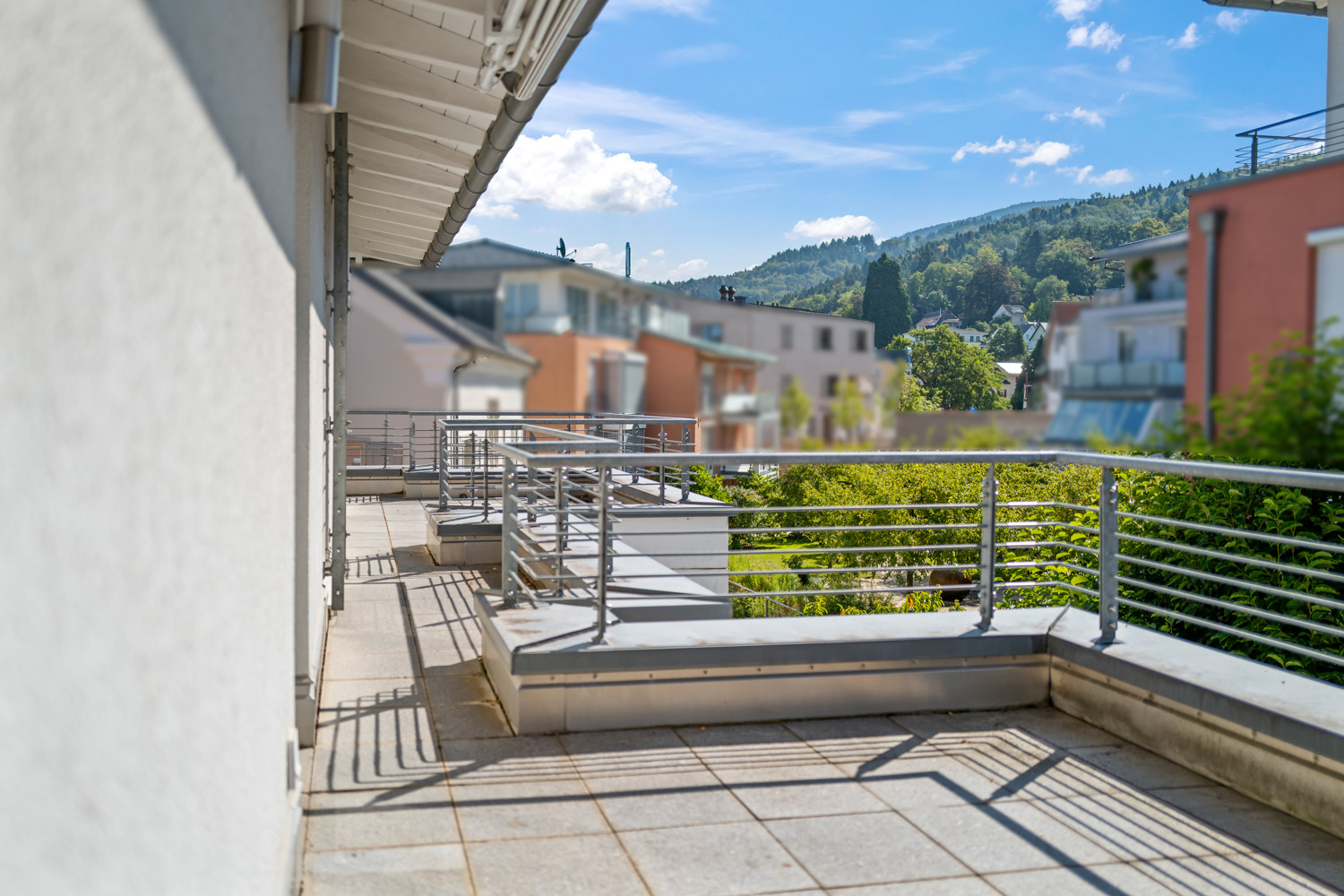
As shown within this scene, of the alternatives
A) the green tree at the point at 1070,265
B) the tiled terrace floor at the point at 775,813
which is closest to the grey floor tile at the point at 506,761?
the tiled terrace floor at the point at 775,813

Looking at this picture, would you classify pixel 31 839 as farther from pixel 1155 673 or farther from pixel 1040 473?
pixel 1040 473

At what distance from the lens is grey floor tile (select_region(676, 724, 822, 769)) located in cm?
345

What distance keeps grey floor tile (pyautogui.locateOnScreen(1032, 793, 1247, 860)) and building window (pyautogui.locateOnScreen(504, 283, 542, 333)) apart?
2727 millimetres

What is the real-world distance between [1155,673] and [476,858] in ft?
7.36

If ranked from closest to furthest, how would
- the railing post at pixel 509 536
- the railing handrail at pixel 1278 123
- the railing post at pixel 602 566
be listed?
1. the railing post at pixel 602 566
2. the railing post at pixel 509 536
3. the railing handrail at pixel 1278 123

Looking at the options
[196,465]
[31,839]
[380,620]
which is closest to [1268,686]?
[196,465]

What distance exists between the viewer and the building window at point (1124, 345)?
19.0 meters

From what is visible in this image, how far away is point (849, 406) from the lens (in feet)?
22.8

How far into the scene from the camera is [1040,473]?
40.5 ft

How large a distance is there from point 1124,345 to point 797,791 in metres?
18.1

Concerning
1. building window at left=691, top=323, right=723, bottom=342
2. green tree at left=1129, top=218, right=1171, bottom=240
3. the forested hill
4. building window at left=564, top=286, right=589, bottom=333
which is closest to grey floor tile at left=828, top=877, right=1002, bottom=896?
building window at left=564, top=286, right=589, bottom=333

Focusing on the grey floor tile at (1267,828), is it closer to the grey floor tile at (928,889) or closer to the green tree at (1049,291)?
the grey floor tile at (928,889)

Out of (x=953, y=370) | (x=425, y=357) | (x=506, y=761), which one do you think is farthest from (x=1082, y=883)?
(x=953, y=370)

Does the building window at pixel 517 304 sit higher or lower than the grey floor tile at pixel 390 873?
higher
